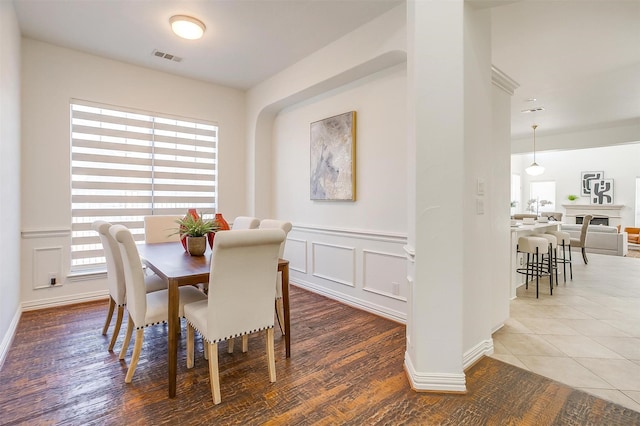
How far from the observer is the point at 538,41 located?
10.4 feet

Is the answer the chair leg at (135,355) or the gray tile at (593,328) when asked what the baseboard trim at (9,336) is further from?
the gray tile at (593,328)

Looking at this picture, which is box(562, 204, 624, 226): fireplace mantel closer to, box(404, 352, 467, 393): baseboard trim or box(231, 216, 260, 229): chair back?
box(404, 352, 467, 393): baseboard trim

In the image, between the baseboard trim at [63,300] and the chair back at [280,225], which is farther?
the baseboard trim at [63,300]

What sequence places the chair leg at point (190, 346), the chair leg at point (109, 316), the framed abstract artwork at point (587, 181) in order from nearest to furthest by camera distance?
the chair leg at point (190, 346)
the chair leg at point (109, 316)
the framed abstract artwork at point (587, 181)

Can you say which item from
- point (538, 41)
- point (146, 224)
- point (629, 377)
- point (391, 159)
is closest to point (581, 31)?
point (538, 41)

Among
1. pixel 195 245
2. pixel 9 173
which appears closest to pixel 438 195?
pixel 195 245

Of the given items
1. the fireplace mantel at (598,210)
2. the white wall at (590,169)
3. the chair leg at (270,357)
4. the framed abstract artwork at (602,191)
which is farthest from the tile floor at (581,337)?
the framed abstract artwork at (602,191)

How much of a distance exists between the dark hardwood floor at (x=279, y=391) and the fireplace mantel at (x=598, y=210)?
37.1 ft

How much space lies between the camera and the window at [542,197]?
38.0ft

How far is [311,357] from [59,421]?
1500 mm

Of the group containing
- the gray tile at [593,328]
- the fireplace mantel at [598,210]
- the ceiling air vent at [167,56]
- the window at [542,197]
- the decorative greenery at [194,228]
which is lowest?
the gray tile at [593,328]

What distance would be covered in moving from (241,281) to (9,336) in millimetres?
2294

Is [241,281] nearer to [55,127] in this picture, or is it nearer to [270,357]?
[270,357]

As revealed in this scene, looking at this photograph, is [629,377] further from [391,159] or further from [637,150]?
[637,150]
